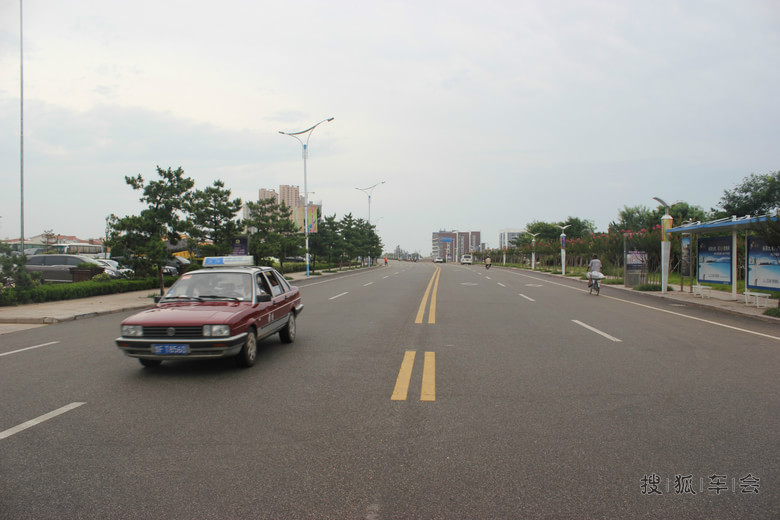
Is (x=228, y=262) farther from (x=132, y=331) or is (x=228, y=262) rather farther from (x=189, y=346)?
(x=189, y=346)

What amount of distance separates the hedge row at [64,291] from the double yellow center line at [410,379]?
15566 mm

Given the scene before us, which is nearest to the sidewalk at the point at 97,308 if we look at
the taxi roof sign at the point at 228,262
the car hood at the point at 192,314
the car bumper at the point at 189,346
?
the taxi roof sign at the point at 228,262

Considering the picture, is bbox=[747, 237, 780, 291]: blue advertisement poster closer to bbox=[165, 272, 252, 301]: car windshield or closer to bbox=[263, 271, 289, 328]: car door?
bbox=[263, 271, 289, 328]: car door

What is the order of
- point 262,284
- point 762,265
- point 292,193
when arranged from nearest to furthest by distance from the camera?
A: 1. point 262,284
2. point 762,265
3. point 292,193

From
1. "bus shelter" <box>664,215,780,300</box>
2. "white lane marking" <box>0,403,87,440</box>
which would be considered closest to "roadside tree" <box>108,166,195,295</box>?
"white lane marking" <box>0,403,87,440</box>

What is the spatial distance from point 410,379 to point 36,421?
3953 mm

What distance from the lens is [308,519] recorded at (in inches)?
117

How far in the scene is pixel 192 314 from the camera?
21.5 ft

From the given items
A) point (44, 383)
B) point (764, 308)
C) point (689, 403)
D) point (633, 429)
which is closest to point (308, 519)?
point (633, 429)

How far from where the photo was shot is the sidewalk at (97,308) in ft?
43.1

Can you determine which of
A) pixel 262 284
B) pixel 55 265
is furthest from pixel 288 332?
pixel 55 265

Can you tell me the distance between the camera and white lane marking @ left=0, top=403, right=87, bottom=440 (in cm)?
442

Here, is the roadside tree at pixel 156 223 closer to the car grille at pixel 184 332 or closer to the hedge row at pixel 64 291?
the hedge row at pixel 64 291

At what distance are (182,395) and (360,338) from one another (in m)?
4.00
